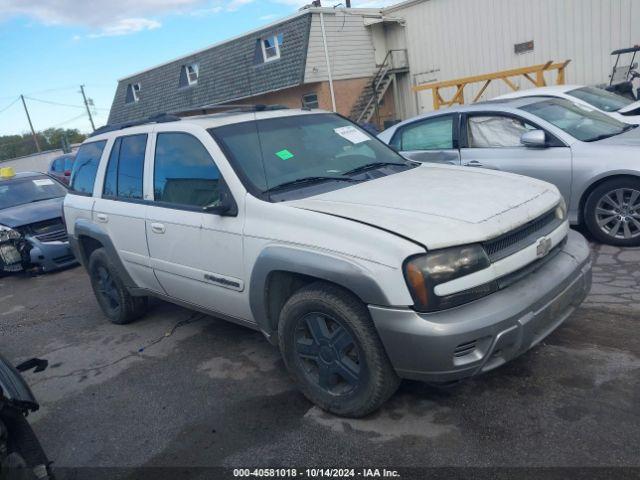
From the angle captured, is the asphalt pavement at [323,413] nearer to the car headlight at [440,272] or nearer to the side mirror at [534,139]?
the car headlight at [440,272]

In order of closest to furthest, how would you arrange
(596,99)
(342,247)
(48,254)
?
(342,247) → (596,99) → (48,254)

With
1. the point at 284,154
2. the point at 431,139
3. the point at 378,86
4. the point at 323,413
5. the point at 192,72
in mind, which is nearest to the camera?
the point at 323,413

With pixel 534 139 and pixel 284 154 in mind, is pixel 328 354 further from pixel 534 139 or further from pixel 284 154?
pixel 534 139

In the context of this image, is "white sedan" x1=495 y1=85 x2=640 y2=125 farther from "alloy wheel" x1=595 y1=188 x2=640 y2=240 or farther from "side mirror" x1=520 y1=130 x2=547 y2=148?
"alloy wheel" x1=595 y1=188 x2=640 y2=240

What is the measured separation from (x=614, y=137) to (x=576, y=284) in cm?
332

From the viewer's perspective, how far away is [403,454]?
2.75 metres

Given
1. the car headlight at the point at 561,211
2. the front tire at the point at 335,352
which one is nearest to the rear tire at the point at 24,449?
the front tire at the point at 335,352

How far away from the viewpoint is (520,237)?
2.99m

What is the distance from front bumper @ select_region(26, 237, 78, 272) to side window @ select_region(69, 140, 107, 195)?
3036 mm

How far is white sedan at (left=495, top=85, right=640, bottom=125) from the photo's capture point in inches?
286

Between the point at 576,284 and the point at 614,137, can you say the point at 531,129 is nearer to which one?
the point at 614,137

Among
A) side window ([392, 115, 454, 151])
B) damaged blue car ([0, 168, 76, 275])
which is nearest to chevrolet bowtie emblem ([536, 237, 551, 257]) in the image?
side window ([392, 115, 454, 151])

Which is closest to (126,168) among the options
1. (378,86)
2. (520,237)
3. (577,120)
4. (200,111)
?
(200,111)

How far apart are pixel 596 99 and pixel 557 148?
2998 mm
